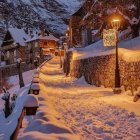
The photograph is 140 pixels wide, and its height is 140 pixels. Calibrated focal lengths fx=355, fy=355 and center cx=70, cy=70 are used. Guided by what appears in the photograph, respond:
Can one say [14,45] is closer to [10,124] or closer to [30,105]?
[10,124]

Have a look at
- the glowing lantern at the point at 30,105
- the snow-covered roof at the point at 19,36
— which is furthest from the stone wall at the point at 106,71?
the snow-covered roof at the point at 19,36

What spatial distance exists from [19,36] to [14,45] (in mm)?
4512

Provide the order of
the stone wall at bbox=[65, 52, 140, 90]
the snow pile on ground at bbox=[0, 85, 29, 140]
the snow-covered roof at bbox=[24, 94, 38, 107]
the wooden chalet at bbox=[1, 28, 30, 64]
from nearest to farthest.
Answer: the snow-covered roof at bbox=[24, 94, 38, 107] < the snow pile on ground at bbox=[0, 85, 29, 140] < the stone wall at bbox=[65, 52, 140, 90] < the wooden chalet at bbox=[1, 28, 30, 64]

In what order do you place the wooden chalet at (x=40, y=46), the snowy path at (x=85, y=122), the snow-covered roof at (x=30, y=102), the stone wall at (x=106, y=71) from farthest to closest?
1. the wooden chalet at (x=40, y=46)
2. the stone wall at (x=106, y=71)
3. the snow-covered roof at (x=30, y=102)
4. the snowy path at (x=85, y=122)

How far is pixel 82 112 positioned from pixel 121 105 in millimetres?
2022

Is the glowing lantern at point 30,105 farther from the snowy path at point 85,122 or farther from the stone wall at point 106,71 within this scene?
the stone wall at point 106,71

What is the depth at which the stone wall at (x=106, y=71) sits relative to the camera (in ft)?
57.5

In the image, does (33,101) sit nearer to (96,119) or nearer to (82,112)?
(96,119)

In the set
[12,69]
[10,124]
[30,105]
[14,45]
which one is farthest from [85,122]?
[14,45]

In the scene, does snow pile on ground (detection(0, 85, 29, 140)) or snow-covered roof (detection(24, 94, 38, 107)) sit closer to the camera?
snow-covered roof (detection(24, 94, 38, 107))

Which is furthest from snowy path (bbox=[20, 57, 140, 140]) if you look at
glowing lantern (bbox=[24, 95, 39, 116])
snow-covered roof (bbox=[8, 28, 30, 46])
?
snow-covered roof (bbox=[8, 28, 30, 46])

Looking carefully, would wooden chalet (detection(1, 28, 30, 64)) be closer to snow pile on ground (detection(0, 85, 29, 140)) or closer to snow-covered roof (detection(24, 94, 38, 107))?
snow pile on ground (detection(0, 85, 29, 140))

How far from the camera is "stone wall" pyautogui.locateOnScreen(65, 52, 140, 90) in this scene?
57.5 feet

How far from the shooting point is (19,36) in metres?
85.7
